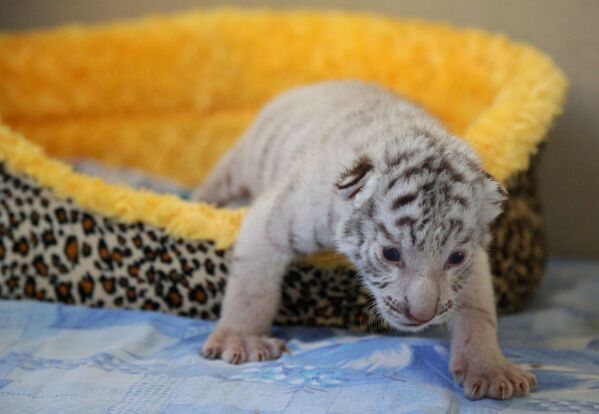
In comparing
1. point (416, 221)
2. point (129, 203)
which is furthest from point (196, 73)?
point (416, 221)

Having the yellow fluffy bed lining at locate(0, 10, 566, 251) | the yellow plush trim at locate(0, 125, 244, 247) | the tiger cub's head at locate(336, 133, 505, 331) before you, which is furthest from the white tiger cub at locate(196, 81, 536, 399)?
the yellow fluffy bed lining at locate(0, 10, 566, 251)

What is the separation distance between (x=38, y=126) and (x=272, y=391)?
2.24m

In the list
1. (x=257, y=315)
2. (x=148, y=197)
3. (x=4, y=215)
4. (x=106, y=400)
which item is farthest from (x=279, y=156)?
(x=106, y=400)

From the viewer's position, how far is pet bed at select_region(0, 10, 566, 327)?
2377 millimetres

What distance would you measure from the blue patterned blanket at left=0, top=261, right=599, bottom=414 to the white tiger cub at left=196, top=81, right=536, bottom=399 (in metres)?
0.09

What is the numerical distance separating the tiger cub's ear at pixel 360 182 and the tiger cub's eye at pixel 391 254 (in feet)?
0.42

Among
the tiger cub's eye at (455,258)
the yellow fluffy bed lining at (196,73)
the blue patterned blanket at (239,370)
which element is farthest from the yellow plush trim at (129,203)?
the yellow fluffy bed lining at (196,73)

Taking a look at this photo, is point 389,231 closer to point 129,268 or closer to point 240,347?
point 240,347

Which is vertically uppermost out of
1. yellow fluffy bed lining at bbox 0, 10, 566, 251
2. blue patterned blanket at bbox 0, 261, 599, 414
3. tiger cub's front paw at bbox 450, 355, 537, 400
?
yellow fluffy bed lining at bbox 0, 10, 566, 251

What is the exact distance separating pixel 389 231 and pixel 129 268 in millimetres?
927

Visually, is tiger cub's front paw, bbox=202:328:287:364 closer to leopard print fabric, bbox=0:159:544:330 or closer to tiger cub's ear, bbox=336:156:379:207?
leopard print fabric, bbox=0:159:544:330

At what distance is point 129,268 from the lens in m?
2.39

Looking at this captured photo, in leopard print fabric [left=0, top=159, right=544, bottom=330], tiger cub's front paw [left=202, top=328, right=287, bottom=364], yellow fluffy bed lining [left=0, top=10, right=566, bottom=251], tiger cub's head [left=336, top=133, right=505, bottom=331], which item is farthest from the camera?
yellow fluffy bed lining [left=0, top=10, right=566, bottom=251]

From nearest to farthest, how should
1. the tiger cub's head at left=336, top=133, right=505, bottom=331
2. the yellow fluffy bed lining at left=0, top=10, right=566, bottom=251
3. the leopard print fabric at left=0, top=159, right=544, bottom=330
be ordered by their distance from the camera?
the tiger cub's head at left=336, top=133, right=505, bottom=331 < the leopard print fabric at left=0, top=159, right=544, bottom=330 < the yellow fluffy bed lining at left=0, top=10, right=566, bottom=251
